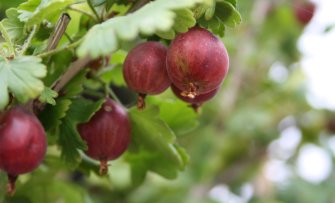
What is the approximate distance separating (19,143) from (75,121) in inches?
5.8

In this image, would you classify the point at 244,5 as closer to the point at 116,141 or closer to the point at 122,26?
the point at 116,141

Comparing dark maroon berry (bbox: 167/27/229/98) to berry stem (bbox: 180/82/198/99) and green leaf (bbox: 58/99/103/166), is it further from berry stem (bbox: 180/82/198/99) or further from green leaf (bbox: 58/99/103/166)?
green leaf (bbox: 58/99/103/166)

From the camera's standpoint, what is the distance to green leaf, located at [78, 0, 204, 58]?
0.67 m

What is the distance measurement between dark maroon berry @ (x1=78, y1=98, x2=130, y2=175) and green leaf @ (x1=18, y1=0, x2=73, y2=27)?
0.16 m

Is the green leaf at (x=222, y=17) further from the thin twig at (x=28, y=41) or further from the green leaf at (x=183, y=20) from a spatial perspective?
the thin twig at (x=28, y=41)

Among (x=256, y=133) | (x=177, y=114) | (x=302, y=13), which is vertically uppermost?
(x=177, y=114)

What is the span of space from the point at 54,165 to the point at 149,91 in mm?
367

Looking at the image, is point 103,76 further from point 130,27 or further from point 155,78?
point 130,27

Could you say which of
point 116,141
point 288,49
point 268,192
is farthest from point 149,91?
point 288,49

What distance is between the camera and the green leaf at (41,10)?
763mm

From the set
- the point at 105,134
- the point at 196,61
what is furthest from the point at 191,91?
the point at 105,134

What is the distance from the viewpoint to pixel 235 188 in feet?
8.13

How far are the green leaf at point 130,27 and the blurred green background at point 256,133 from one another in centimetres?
147

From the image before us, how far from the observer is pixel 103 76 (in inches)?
40.9
